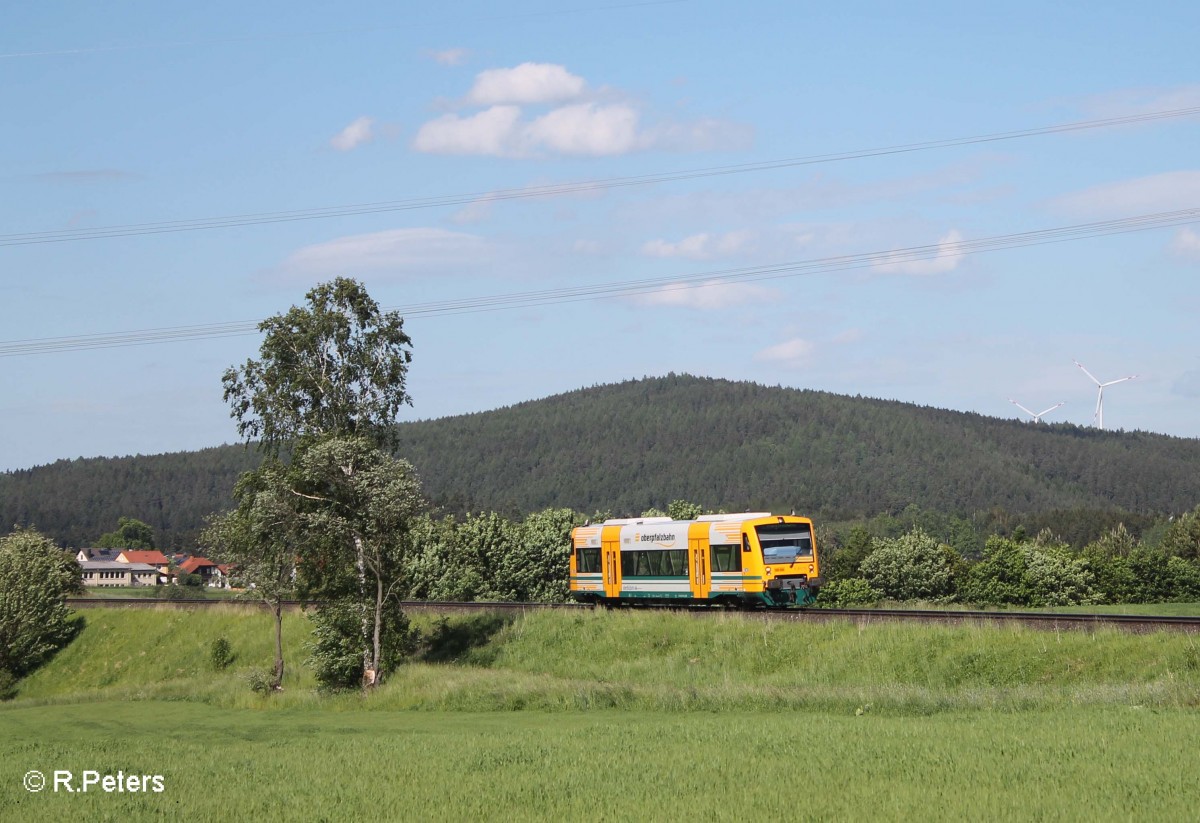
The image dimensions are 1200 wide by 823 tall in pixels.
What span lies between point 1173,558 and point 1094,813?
5997 centimetres

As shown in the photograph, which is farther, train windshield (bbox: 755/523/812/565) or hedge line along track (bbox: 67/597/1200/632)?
train windshield (bbox: 755/523/812/565)

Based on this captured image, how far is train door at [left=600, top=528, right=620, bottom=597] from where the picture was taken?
5253cm

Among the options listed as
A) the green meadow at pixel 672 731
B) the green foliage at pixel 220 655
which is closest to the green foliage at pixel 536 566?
the green foliage at pixel 220 655

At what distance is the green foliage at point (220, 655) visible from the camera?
6156 cm

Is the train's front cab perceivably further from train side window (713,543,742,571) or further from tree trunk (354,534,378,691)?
tree trunk (354,534,378,691)

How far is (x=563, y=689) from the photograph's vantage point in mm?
36812

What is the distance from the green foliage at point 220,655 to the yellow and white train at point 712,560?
68.3 ft

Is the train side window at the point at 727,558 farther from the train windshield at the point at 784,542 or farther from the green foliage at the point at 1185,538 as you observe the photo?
the green foliage at the point at 1185,538

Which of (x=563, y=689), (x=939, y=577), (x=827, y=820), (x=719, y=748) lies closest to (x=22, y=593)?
(x=563, y=689)

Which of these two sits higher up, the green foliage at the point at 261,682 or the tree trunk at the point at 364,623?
the tree trunk at the point at 364,623

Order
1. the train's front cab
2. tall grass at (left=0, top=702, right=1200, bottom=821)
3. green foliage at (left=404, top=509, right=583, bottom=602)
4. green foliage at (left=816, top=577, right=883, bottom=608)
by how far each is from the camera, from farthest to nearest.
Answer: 1. green foliage at (left=404, top=509, right=583, bottom=602)
2. green foliage at (left=816, top=577, right=883, bottom=608)
3. the train's front cab
4. tall grass at (left=0, top=702, right=1200, bottom=821)

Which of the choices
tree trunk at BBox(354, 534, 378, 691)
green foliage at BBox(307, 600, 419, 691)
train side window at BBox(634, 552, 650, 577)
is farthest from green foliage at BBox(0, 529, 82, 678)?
Answer: train side window at BBox(634, 552, 650, 577)

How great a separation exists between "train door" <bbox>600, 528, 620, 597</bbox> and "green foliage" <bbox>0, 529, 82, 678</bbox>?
131 feet

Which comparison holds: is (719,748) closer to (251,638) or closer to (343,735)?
(343,735)
